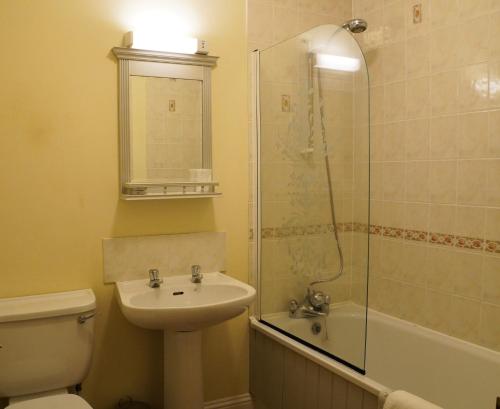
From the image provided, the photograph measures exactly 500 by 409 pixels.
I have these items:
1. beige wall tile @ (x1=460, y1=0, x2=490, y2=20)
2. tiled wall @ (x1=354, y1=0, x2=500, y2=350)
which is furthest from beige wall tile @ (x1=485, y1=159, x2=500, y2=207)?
beige wall tile @ (x1=460, y1=0, x2=490, y2=20)

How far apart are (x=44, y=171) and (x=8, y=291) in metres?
0.53

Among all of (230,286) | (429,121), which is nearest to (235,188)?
(230,286)

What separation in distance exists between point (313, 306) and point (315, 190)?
584 mm

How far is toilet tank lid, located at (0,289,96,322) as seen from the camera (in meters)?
1.78

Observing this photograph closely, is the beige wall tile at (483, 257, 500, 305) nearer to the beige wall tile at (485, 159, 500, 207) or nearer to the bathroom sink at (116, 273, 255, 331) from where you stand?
the beige wall tile at (485, 159, 500, 207)

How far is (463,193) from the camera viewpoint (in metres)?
2.19

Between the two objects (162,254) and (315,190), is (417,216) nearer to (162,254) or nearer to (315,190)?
(315,190)

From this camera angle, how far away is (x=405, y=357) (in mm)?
2365

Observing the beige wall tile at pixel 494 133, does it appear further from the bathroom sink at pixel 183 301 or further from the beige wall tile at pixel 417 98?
the bathroom sink at pixel 183 301

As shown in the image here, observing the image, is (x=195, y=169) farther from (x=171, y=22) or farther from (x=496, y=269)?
(x=496, y=269)

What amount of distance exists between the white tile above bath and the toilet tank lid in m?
0.18

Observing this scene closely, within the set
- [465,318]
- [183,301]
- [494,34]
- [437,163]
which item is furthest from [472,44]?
[183,301]

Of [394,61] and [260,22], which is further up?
[260,22]

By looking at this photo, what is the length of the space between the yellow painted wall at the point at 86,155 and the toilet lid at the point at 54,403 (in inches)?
17.2
